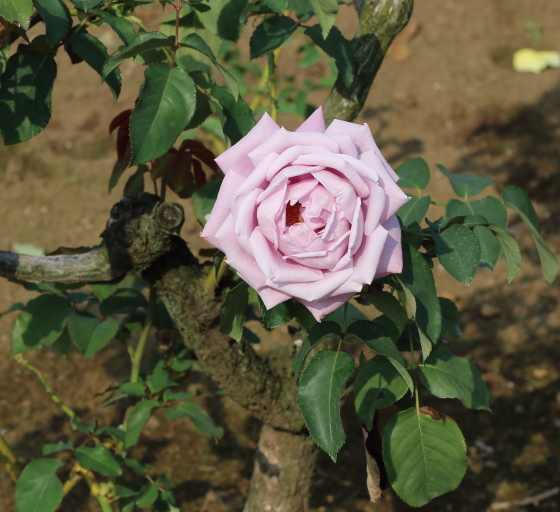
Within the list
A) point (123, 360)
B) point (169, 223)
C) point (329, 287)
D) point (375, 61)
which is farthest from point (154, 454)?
point (329, 287)

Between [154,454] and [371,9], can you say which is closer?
[371,9]

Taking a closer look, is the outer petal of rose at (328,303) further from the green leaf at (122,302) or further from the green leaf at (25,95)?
the green leaf at (122,302)

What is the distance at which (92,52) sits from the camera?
3.08 ft

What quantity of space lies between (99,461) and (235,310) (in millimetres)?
563

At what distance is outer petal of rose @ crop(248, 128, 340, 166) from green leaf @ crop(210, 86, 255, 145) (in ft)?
0.87

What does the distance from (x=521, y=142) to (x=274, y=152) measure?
3.25 m

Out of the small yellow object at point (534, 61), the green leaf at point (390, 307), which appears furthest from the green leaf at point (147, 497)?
the small yellow object at point (534, 61)

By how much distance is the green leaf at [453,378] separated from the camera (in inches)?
39.2

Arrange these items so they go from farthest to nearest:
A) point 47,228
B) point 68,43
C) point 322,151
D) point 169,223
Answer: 1. point 47,228
2. point 169,223
3. point 68,43
4. point 322,151

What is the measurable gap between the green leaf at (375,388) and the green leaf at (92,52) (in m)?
0.57

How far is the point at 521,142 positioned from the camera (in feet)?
11.7

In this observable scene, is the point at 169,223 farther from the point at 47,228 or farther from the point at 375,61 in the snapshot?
the point at 47,228

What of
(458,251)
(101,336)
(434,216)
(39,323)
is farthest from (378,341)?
(434,216)

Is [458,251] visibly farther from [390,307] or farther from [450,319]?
[450,319]
